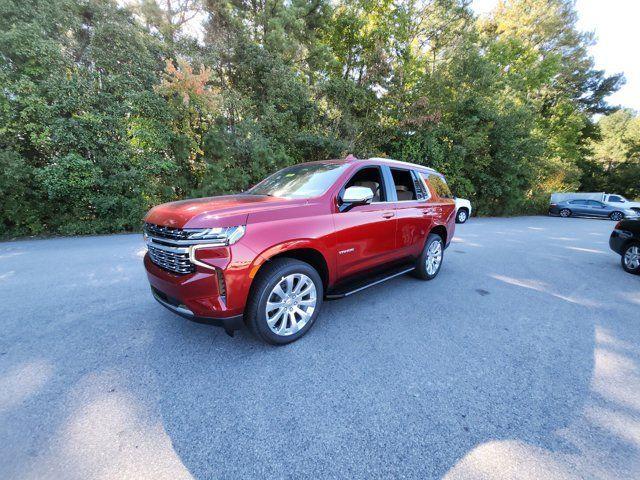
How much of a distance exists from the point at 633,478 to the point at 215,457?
2.42 m

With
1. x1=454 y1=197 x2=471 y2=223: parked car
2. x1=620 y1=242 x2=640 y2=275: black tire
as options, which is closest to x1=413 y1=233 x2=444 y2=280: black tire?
x1=620 y1=242 x2=640 y2=275: black tire

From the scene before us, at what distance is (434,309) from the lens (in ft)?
12.4

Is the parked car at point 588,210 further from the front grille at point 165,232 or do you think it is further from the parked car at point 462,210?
the front grille at point 165,232

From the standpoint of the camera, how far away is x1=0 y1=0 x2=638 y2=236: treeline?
7691 mm

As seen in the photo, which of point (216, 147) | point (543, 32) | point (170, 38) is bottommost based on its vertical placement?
point (216, 147)

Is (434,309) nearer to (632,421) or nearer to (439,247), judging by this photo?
(439,247)

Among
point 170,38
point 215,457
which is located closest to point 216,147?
point 170,38

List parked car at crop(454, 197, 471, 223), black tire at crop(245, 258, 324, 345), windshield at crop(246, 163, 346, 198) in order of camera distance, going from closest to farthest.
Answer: black tire at crop(245, 258, 324, 345) → windshield at crop(246, 163, 346, 198) → parked car at crop(454, 197, 471, 223)

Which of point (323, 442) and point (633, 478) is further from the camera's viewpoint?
point (323, 442)

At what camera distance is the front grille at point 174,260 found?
2414mm

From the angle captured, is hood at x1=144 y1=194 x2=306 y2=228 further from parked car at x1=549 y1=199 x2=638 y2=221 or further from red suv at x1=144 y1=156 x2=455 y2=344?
parked car at x1=549 y1=199 x2=638 y2=221

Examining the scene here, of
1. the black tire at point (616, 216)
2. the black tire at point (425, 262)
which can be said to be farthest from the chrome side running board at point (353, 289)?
the black tire at point (616, 216)

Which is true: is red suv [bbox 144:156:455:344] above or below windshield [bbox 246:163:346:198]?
below

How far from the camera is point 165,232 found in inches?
100
